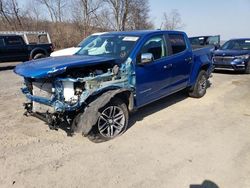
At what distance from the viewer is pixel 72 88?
4418 millimetres

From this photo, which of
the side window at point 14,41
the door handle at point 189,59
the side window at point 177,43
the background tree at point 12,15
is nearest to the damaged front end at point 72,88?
the side window at point 177,43

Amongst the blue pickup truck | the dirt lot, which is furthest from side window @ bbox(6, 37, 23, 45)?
the blue pickup truck

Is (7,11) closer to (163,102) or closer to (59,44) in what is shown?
(59,44)

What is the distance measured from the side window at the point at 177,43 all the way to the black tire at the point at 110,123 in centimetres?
213

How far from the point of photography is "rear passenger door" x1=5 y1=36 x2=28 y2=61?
14.5 meters

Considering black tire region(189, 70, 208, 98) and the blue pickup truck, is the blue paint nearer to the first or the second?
the blue pickup truck

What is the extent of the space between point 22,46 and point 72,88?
39.0ft

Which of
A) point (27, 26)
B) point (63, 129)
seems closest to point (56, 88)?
point (63, 129)

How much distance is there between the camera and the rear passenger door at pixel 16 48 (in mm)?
14484

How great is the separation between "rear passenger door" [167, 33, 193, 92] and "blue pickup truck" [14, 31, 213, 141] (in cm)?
2

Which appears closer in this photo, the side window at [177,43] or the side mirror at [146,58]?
the side mirror at [146,58]

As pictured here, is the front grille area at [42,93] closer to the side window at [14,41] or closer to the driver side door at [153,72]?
the driver side door at [153,72]

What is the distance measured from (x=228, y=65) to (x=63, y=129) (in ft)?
29.3

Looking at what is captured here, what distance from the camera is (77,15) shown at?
97.2 ft
